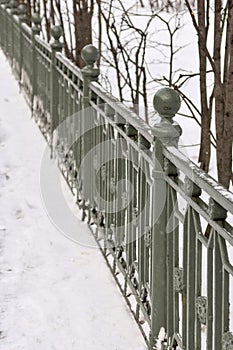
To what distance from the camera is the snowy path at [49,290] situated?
3918mm

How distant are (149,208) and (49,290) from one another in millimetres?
1125

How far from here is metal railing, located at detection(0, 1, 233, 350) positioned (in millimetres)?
2635

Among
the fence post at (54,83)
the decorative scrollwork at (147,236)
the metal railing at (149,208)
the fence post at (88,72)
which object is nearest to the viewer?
the metal railing at (149,208)

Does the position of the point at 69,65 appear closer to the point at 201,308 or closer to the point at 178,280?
the point at 178,280

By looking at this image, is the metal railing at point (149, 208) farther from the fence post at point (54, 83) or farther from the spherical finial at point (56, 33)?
the spherical finial at point (56, 33)

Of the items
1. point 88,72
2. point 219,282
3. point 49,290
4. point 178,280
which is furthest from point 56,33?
point 219,282

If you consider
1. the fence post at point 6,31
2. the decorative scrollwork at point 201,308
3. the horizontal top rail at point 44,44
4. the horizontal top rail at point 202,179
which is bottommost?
the fence post at point 6,31

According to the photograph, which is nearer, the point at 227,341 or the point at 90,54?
the point at 227,341

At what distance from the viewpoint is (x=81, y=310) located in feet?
13.8

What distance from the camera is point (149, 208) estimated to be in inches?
144

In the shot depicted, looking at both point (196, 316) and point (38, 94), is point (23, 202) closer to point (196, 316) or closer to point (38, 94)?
point (38, 94)

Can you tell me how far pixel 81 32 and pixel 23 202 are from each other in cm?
373

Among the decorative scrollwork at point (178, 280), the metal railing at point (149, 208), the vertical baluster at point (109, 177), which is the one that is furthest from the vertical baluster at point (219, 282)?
the vertical baluster at point (109, 177)

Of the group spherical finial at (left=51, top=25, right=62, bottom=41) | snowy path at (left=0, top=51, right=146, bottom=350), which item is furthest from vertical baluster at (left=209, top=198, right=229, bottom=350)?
spherical finial at (left=51, top=25, right=62, bottom=41)
